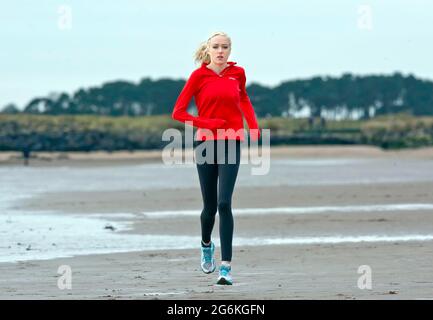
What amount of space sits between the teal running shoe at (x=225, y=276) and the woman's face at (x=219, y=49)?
1.58 meters

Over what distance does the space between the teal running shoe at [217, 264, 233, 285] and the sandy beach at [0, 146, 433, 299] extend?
13cm

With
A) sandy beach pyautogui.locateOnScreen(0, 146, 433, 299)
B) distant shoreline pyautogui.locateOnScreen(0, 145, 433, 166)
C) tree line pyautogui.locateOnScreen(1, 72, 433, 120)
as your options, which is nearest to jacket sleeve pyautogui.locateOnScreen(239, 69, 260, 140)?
sandy beach pyautogui.locateOnScreen(0, 146, 433, 299)

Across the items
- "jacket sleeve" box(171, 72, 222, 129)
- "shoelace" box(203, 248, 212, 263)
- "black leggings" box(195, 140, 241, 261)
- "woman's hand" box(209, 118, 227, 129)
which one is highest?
"jacket sleeve" box(171, 72, 222, 129)

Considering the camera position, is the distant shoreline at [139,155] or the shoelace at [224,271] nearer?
the shoelace at [224,271]

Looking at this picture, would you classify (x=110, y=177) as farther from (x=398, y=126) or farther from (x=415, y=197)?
(x=398, y=126)

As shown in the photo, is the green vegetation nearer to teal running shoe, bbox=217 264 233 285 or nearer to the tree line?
the tree line

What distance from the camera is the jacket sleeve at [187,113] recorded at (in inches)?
376

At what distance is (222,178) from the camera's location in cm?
960

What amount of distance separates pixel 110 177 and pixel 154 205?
989 centimetres

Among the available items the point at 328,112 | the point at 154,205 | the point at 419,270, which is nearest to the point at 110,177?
the point at 154,205

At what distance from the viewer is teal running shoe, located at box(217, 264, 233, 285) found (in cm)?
944

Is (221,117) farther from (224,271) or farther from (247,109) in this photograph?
(224,271)

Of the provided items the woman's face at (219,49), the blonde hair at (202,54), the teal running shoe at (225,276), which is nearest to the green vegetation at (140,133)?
the blonde hair at (202,54)

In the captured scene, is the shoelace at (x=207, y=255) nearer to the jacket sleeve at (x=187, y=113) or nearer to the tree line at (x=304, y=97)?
the jacket sleeve at (x=187, y=113)
